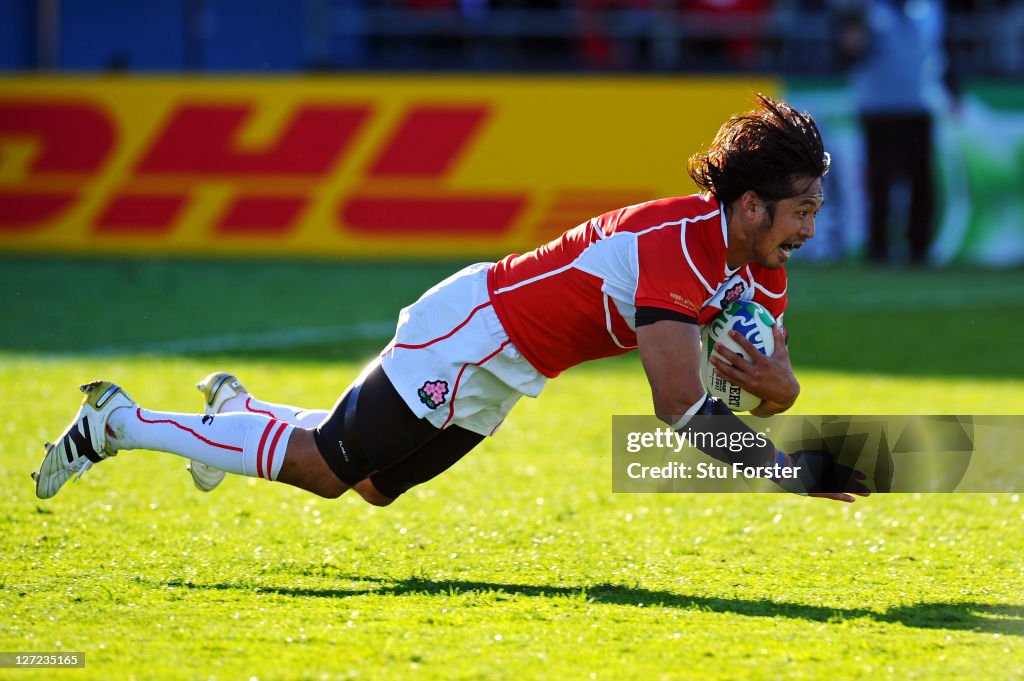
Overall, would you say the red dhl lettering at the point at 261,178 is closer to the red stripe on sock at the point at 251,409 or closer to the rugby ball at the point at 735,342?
the red stripe on sock at the point at 251,409

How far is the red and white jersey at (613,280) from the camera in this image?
4387 mm

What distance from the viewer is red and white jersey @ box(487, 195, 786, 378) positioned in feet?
14.4

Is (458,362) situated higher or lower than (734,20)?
lower

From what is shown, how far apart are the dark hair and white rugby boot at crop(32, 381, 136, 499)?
7.08 ft

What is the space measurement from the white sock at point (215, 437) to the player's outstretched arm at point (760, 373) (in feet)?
4.83

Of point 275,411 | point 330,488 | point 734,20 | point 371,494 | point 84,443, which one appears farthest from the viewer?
point 734,20

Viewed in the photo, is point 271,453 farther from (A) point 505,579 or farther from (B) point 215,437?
(A) point 505,579

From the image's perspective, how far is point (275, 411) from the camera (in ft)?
17.6

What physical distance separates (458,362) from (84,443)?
1348 millimetres

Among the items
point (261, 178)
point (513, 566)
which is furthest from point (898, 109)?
point (513, 566)

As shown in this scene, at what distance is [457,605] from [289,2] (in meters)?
18.0

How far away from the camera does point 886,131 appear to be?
49.3 feet

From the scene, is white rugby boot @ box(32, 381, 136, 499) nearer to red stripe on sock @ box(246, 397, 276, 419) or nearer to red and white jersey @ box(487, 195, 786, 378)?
red stripe on sock @ box(246, 397, 276, 419)

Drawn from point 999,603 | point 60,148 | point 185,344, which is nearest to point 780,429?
point 999,603
